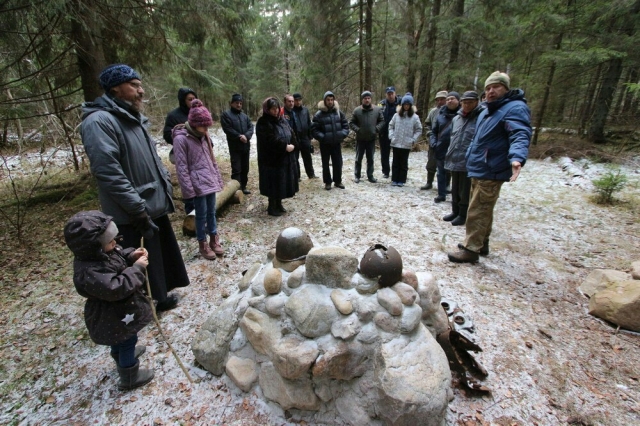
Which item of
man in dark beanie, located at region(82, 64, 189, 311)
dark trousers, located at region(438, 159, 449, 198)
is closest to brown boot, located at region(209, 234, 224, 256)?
man in dark beanie, located at region(82, 64, 189, 311)

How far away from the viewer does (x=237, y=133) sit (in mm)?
6066

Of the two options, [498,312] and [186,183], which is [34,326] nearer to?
[186,183]

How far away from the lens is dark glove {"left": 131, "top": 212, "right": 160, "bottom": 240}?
2.34 meters

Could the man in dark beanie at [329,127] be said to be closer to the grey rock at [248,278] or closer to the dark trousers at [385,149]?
the dark trousers at [385,149]

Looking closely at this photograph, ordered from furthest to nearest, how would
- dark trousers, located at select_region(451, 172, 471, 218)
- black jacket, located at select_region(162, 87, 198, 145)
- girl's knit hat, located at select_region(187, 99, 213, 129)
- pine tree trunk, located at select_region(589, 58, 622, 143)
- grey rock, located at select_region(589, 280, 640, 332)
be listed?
pine tree trunk, located at select_region(589, 58, 622, 143)
black jacket, located at select_region(162, 87, 198, 145)
dark trousers, located at select_region(451, 172, 471, 218)
girl's knit hat, located at select_region(187, 99, 213, 129)
grey rock, located at select_region(589, 280, 640, 332)

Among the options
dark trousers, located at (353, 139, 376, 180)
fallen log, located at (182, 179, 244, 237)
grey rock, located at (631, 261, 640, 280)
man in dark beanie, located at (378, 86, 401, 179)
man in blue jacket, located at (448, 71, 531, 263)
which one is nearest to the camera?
grey rock, located at (631, 261, 640, 280)

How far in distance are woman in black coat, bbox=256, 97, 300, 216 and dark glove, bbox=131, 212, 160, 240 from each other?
2.77 meters

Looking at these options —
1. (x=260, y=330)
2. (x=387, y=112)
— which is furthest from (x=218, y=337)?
(x=387, y=112)

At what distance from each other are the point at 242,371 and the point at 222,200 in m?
3.72

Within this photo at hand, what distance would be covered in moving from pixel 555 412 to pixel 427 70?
435 inches

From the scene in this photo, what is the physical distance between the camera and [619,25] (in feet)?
27.3

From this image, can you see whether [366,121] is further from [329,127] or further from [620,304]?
[620,304]

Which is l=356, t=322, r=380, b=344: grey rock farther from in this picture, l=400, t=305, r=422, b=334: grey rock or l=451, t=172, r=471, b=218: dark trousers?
l=451, t=172, r=471, b=218: dark trousers

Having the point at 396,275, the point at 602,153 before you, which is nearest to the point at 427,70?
the point at 602,153
